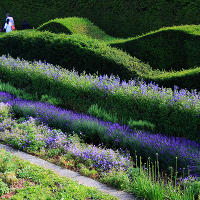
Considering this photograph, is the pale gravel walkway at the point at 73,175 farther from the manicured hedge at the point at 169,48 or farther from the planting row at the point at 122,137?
the manicured hedge at the point at 169,48

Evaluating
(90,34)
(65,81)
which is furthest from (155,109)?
(90,34)

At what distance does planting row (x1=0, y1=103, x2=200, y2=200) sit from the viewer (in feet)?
13.3

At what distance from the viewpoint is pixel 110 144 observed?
5.92m

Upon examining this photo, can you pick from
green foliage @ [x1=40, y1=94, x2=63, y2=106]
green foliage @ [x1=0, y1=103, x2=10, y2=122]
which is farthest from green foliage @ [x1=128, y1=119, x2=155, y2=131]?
green foliage @ [x1=0, y1=103, x2=10, y2=122]

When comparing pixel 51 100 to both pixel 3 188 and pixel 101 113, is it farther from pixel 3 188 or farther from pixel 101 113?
pixel 3 188

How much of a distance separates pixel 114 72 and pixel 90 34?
5.76 metres

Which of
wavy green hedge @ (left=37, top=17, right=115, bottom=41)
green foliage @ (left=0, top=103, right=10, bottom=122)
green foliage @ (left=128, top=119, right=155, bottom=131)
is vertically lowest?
green foliage @ (left=128, top=119, right=155, bottom=131)

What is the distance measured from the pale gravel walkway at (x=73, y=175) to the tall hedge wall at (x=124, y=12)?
10729 mm

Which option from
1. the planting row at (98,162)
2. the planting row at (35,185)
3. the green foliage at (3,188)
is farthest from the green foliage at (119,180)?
the green foliage at (3,188)

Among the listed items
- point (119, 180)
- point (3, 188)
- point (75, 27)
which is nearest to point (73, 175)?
point (119, 180)

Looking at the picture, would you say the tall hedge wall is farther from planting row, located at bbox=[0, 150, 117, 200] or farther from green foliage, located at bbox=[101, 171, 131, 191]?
planting row, located at bbox=[0, 150, 117, 200]

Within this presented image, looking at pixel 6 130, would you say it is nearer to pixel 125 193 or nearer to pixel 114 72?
pixel 125 193

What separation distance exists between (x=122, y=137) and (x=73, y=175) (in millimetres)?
1402

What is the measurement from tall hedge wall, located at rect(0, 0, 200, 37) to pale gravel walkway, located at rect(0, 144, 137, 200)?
10.7 m
